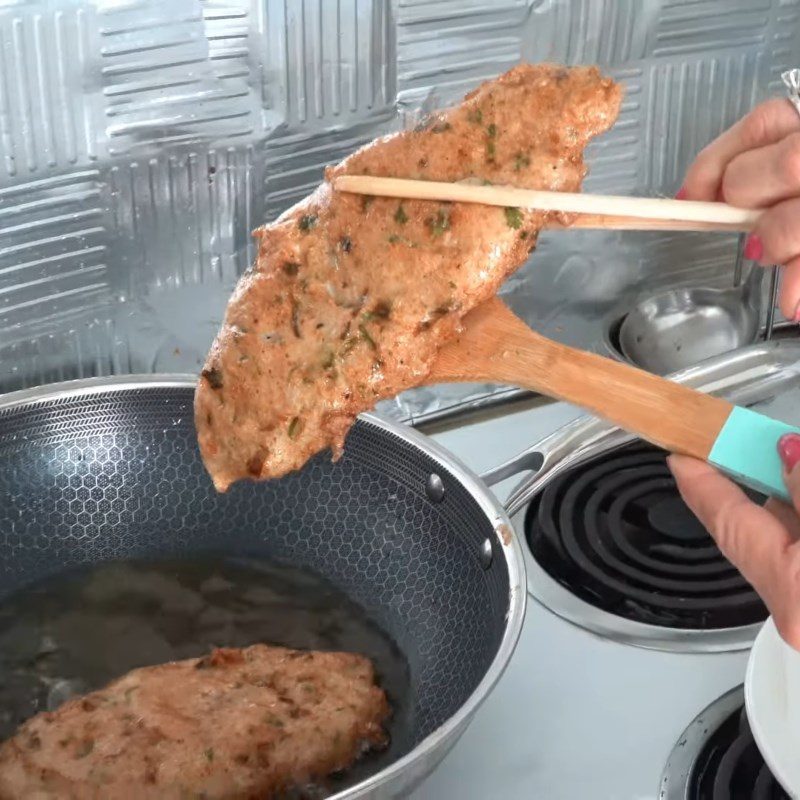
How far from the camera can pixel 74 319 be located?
106cm

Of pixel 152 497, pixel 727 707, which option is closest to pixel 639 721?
pixel 727 707

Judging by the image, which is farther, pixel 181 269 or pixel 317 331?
pixel 181 269

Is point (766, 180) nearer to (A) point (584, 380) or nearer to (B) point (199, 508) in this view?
(A) point (584, 380)

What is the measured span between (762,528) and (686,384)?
0.38 metres

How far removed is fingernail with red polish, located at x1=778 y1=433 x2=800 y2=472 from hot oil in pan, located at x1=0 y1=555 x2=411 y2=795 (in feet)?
1.27

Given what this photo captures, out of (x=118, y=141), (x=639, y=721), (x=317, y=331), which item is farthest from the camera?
(x=118, y=141)

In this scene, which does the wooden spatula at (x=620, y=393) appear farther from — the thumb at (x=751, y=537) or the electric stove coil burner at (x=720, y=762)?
the electric stove coil burner at (x=720, y=762)

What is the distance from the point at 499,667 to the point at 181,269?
56 centimetres

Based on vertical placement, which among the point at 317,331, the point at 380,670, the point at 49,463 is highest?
the point at 317,331

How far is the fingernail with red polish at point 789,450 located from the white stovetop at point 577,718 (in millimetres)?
283

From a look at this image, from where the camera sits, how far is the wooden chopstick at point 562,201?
2.16ft

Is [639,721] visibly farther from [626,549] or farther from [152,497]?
[152,497]

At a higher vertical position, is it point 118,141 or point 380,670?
point 118,141

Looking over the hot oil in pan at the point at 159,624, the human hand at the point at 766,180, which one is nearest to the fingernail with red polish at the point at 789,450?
the human hand at the point at 766,180
